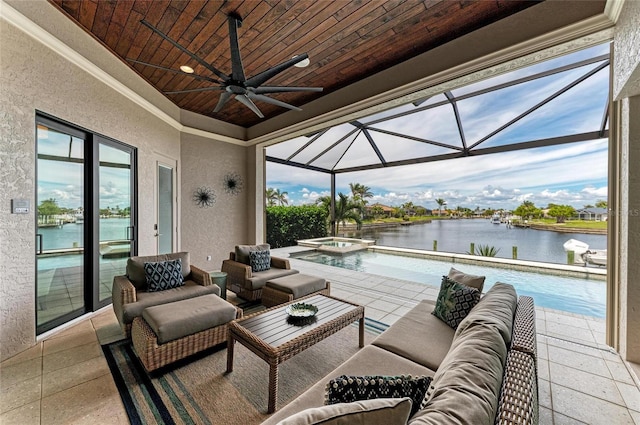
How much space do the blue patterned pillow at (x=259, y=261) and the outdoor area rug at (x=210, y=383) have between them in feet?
4.71

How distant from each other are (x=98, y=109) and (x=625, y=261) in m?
5.96

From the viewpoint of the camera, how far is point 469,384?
0.94 metres

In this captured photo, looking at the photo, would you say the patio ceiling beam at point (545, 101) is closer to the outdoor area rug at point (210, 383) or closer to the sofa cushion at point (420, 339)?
the sofa cushion at point (420, 339)

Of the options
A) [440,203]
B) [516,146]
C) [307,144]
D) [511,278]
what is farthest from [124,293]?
[440,203]

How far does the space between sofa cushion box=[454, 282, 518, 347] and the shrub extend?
744 centimetres

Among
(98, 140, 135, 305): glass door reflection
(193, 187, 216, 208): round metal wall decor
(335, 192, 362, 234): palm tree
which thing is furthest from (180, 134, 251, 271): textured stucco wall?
(335, 192, 362, 234): palm tree

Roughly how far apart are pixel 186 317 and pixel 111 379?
68 centimetres

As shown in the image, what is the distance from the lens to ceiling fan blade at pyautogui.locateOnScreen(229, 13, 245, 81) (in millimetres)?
2416

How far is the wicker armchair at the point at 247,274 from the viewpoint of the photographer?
349 cm

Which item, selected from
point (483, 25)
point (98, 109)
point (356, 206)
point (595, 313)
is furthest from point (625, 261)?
point (356, 206)

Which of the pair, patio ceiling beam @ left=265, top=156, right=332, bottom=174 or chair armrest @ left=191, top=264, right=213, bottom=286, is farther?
patio ceiling beam @ left=265, top=156, right=332, bottom=174

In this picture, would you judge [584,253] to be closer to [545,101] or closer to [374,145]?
[545,101]

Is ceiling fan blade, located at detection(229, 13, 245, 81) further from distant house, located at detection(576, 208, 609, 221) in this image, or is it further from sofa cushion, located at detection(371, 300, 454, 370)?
distant house, located at detection(576, 208, 609, 221)

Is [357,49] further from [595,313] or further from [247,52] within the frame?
[595,313]
